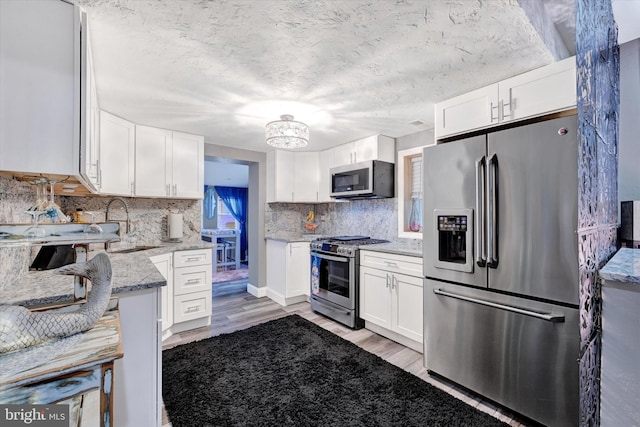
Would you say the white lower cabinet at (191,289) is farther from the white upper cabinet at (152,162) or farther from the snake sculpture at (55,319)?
the snake sculpture at (55,319)

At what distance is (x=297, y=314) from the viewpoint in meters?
3.43

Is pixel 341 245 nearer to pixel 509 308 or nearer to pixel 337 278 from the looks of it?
pixel 337 278

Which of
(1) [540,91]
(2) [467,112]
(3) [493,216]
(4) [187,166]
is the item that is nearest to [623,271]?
(3) [493,216]

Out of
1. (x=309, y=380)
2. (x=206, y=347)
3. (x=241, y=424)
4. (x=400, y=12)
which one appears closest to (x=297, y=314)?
(x=206, y=347)

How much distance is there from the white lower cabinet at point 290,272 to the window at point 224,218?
526 cm

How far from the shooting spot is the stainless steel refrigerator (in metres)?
1.52

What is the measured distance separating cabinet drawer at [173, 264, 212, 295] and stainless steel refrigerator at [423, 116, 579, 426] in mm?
2271

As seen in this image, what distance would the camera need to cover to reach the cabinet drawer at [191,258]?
9.48ft

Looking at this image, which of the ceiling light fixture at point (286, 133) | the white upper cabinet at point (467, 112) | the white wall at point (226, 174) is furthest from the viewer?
the white wall at point (226, 174)

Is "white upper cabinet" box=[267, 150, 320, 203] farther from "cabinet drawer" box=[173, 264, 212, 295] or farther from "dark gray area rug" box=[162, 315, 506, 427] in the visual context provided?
"dark gray area rug" box=[162, 315, 506, 427]

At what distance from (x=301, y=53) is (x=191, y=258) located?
231 cm

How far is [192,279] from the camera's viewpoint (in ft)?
9.83

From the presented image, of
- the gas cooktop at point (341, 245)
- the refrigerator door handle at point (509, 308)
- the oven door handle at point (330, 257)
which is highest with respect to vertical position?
the gas cooktop at point (341, 245)

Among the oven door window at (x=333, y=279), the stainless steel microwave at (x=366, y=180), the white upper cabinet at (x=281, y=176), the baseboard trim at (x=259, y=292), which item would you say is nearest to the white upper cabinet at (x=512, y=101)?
the stainless steel microwave at (x=366, y=180)
